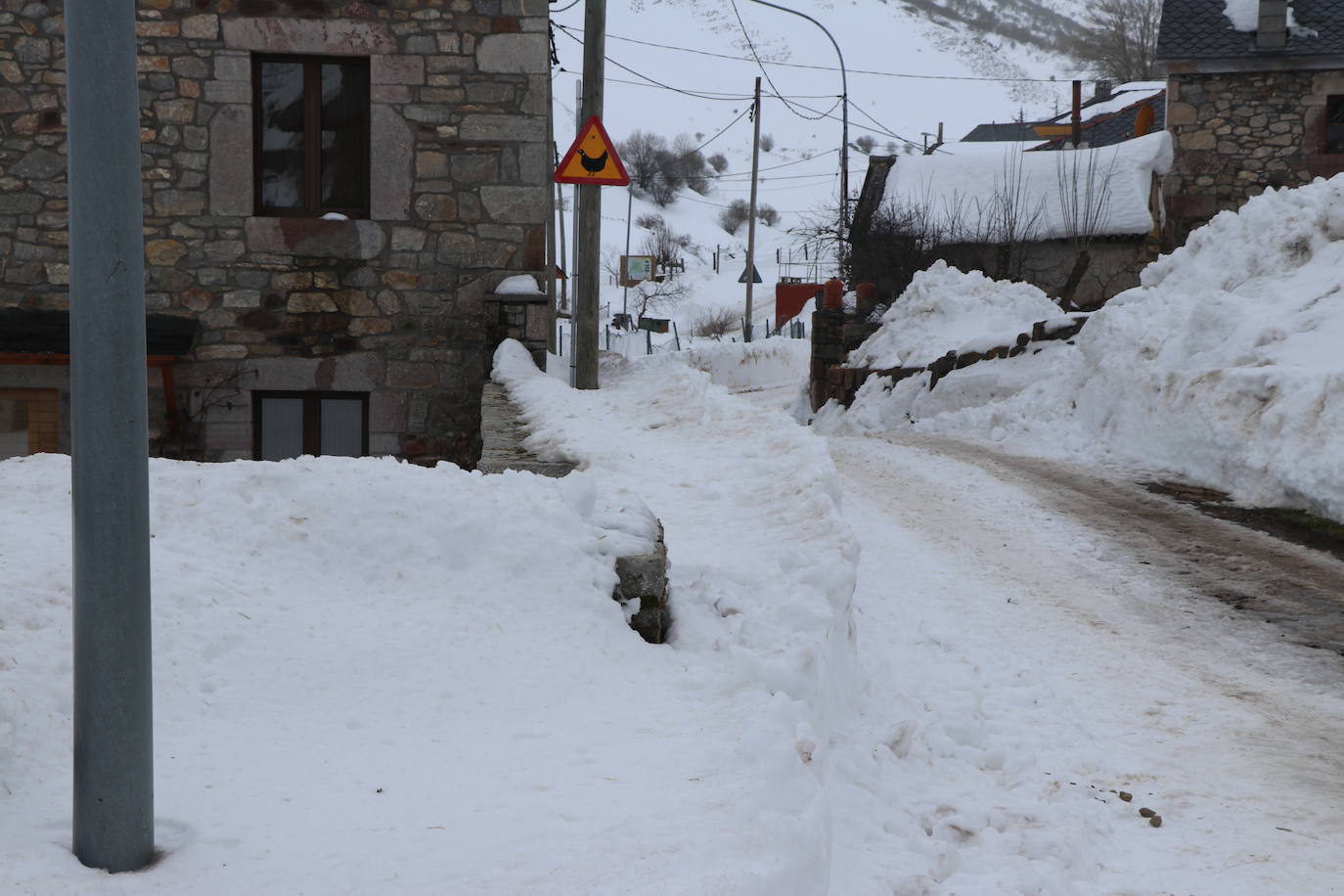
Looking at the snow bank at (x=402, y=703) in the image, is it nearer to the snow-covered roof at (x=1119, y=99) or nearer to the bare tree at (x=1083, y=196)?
the bare tree at (x=1083, y=196)

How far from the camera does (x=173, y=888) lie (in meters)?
1.96

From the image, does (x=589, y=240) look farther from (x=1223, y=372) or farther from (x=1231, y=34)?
(x=1231, y=34)

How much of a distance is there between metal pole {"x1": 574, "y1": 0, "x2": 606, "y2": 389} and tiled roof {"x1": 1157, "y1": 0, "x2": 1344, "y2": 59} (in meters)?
12.8

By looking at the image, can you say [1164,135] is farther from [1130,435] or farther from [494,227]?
[494,227]

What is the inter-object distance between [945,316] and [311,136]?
8773mm

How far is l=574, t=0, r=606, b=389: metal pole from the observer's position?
10125 mm

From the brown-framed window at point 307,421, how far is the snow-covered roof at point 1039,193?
14.3 m

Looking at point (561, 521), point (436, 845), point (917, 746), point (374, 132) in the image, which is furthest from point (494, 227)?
point (436, 845)

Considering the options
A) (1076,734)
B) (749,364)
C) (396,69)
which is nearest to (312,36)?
(396,69)

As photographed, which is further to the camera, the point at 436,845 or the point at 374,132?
the point at 374,132

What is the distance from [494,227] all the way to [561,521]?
5.82 meters

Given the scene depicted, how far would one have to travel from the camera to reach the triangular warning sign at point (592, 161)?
9109 mm

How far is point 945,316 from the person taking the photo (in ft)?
49.4

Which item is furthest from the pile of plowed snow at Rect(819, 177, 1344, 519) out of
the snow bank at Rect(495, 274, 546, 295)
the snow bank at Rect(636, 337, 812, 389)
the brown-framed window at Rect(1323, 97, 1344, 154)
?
the snow bank at Rect(636, 337, 812, 389)
